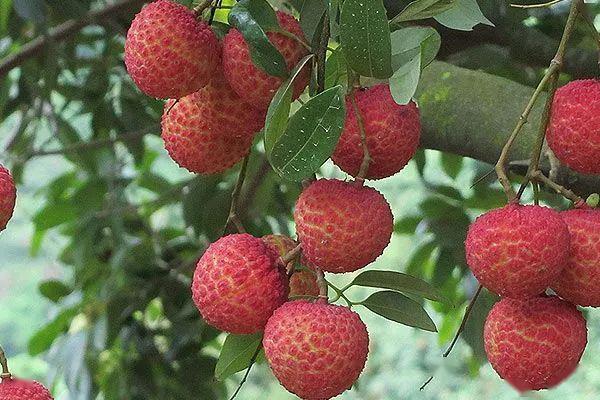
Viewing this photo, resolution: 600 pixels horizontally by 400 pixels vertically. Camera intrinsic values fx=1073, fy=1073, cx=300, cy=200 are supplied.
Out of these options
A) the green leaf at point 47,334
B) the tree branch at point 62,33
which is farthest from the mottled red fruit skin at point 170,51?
the green leaf at point 47,334

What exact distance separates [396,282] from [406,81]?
0.11 metres

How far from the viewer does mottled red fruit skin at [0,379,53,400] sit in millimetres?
406

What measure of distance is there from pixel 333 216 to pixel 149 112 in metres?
0.73

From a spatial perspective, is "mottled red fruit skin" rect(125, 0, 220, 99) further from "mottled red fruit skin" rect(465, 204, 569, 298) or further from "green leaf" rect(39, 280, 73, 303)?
"green leaf" rect(39, 280, 73, 303)

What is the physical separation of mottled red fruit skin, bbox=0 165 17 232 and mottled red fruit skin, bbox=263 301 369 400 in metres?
0.11

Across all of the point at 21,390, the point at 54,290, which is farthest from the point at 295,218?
the point at 54,290

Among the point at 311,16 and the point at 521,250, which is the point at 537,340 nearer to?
the point at 521,250

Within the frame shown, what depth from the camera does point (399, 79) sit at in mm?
409

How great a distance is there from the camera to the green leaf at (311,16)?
454 mm

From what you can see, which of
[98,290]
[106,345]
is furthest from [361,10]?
[98,290]

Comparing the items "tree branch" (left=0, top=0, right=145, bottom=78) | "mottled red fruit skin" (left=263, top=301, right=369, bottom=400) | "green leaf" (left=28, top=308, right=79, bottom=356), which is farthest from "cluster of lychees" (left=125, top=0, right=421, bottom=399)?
"green leaf" (left=28, top=308, right=79, bottom=356)

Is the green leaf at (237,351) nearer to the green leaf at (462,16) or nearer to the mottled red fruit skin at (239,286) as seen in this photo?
the mottled red fruit skin at (239,286)

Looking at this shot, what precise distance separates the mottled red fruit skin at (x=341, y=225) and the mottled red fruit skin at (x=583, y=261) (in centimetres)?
7

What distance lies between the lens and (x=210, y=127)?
18.4 inches
